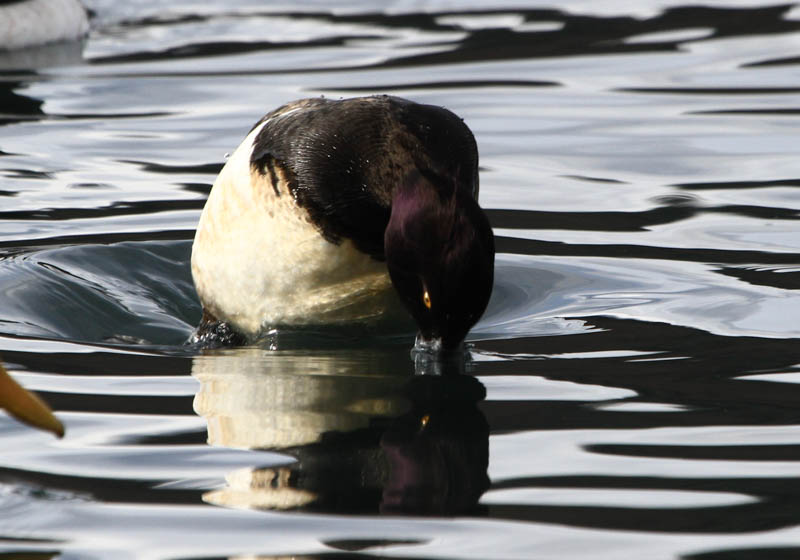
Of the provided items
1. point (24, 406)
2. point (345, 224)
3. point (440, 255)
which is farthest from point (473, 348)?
point (24, 406)

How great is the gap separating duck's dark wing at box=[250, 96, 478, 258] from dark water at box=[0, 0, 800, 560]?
551mm

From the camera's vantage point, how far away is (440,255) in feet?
17.9

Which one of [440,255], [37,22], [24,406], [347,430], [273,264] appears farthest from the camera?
[37,22]

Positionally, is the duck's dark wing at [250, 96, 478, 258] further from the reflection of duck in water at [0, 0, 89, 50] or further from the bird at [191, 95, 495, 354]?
the reflection of duck in water at [0, 0, 89, 50]

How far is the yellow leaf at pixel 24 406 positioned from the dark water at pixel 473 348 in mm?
168

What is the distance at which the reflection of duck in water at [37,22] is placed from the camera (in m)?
15.2

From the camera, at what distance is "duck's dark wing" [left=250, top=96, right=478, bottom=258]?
19.8ft

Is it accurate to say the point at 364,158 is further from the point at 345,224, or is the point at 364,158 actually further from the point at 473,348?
the point at 473,348

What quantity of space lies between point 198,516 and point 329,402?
49.3 inches

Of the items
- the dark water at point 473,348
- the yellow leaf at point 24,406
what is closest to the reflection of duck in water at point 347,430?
the dark water at point 473,348

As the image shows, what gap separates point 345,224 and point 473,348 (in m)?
0.71

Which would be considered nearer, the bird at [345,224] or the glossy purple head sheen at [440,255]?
the glossy purple head sheen at [440,255]

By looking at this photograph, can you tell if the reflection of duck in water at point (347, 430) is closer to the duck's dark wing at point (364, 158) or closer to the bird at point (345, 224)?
the bird at point (345, 224)

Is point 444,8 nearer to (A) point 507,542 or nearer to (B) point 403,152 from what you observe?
(B) point 403,152
